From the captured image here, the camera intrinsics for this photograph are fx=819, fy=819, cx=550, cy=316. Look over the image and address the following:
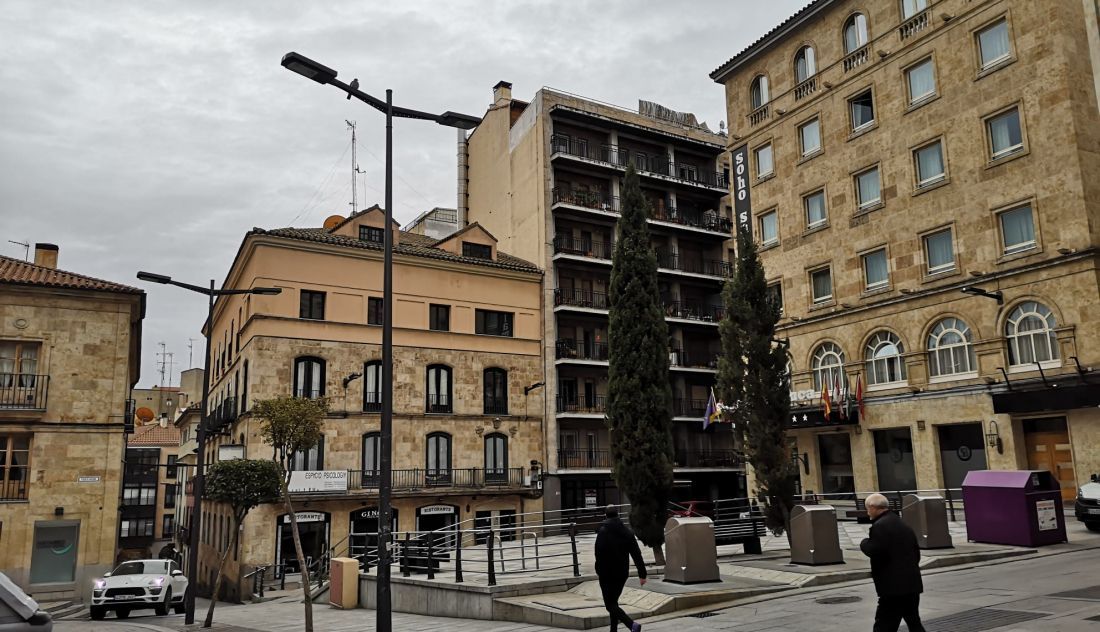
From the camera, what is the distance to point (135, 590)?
71.5 feet

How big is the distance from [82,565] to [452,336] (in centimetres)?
1705

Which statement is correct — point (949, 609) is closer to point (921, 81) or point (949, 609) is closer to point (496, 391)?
point (921, 81)

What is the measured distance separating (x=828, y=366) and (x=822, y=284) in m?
3.36

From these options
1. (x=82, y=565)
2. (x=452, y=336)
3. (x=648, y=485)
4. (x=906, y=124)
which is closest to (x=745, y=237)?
(x=648, y=485)

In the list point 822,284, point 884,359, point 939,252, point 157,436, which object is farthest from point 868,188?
point 157,436

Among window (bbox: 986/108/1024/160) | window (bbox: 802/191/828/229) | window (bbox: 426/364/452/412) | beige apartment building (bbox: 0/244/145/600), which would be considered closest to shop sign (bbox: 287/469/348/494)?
window (bbox: 426/364/452/412)

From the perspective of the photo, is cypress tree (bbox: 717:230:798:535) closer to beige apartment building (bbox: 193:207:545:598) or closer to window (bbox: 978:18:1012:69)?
window (bbox: 978:18:1012:69)

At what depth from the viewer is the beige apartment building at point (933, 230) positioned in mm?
24594

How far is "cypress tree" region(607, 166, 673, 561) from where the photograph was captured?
Result: 56.3 ft

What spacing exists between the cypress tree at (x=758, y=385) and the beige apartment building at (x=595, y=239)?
2153 centimetres

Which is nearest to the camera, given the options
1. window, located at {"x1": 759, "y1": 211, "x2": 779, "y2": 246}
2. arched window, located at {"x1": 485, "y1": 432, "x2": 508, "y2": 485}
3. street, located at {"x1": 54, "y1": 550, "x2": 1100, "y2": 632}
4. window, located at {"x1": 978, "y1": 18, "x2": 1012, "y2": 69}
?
street, located at {"x1": 54, "y1": 550, "x2": 1100, "y2": 632}

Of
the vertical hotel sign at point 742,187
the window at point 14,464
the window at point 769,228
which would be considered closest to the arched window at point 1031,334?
the window at point 769,228

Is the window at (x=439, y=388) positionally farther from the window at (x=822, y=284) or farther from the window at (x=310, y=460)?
the window at (x=822, y=284)

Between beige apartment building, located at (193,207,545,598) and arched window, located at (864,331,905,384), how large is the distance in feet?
51.6
